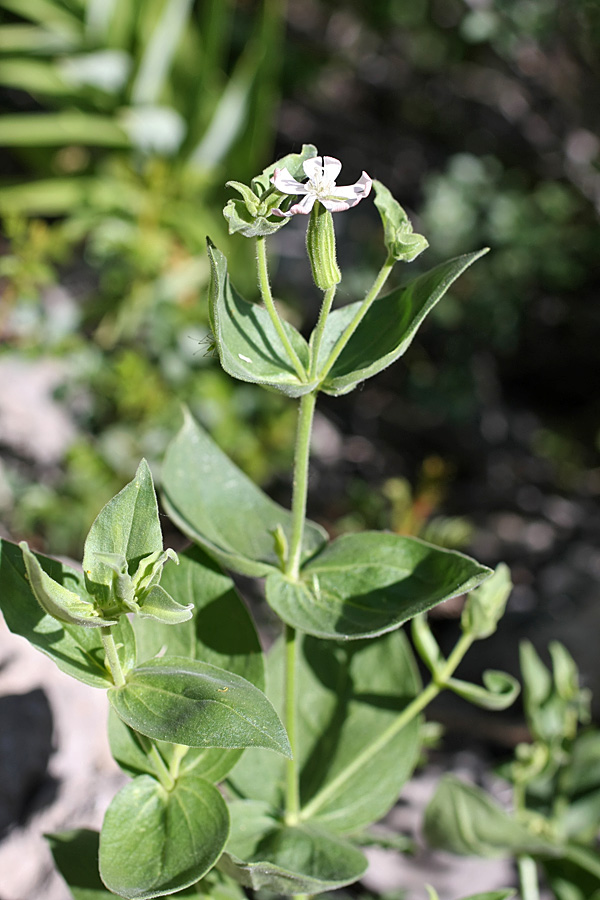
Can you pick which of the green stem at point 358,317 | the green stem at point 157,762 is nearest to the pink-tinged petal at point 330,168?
the green stem at point 358,317

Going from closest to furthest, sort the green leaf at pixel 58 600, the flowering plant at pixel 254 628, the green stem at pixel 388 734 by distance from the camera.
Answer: the green leaf at pixel 58 600 < the flowering plant at pixel 254 628 < the green stem at pixel 388 734

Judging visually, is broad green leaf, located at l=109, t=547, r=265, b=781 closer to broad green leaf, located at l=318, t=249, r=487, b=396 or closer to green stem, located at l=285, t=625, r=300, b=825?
green stem, located at l=285, t=625, r=300, b=825

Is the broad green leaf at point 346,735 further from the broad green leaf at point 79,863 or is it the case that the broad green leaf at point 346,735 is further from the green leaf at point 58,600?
the green leaf at point 58,600

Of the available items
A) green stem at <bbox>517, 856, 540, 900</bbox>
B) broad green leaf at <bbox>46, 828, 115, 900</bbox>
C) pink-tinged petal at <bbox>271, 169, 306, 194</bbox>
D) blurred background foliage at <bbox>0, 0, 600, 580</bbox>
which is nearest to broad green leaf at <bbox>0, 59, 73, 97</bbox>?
blurred background foliage at <bbox>0, 0, 600, 580</bbox>

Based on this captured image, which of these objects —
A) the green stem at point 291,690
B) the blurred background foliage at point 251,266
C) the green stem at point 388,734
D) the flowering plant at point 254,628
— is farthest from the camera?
the blurred background foliage at point 251,266

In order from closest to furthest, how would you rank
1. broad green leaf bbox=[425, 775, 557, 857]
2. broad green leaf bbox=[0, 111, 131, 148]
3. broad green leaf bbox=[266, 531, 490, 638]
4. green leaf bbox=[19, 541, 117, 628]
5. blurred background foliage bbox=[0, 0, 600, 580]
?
green leaf bbox=[19, 541, 117, 628] < broad green leaf bbox=[266, 531, 490, 638] < broad green leaf bbox=[425, 775, 557, 857] < blurred background foliage bbox=[0, 0, 600, 580] < broad green leaf bbox=[0, 111, 131, 148]

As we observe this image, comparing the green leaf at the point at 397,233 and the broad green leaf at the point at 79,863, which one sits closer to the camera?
the green leaf at the point at 397,233
